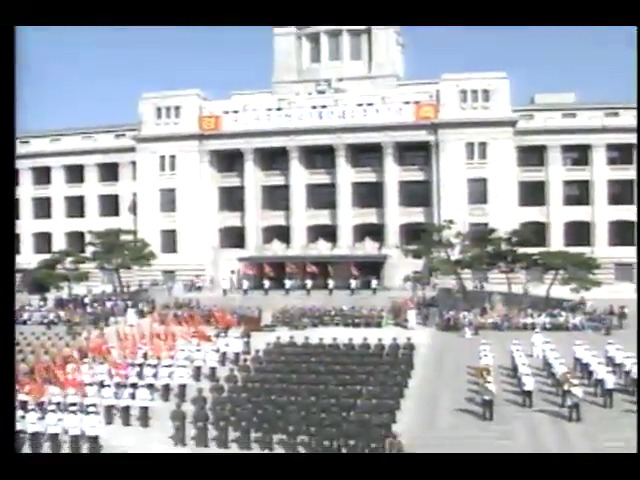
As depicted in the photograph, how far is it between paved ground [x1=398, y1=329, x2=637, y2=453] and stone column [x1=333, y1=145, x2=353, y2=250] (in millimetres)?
8171

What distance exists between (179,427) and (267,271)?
21.2 ft

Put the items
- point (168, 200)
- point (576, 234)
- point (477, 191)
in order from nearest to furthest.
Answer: point (576, 234) → point (168, 200) → point (477, 191)

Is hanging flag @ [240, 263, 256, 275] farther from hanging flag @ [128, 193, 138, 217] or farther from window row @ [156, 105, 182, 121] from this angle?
window row @ [156, 105, 182, 121]

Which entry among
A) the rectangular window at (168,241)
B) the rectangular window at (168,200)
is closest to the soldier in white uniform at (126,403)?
the rectangular window at (168,241)

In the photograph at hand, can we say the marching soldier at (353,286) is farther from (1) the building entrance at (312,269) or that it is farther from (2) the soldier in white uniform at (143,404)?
(2) the soldier in white uniform at (143,404)

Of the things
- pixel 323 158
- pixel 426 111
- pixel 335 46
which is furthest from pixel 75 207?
pixel 323 158

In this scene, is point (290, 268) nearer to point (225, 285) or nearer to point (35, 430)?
point (225, 285)

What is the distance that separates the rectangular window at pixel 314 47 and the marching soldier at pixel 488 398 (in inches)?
277

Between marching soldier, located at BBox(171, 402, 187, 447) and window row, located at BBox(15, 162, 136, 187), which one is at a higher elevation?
window row, located at BBox(15, 162, 136, 187)

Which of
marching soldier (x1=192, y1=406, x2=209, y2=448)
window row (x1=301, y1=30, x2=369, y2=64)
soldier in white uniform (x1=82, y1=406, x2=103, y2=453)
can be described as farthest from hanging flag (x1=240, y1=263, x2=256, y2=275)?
marching soldier (x1=192, y1=406, x2=209, y2=448)

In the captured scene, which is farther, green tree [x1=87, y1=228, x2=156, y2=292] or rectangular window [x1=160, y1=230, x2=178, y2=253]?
rectangular window [x1=160, y1=230, x2=178, y2=253]

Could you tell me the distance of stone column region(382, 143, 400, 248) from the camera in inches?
725

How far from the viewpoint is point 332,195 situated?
20.7 metres
